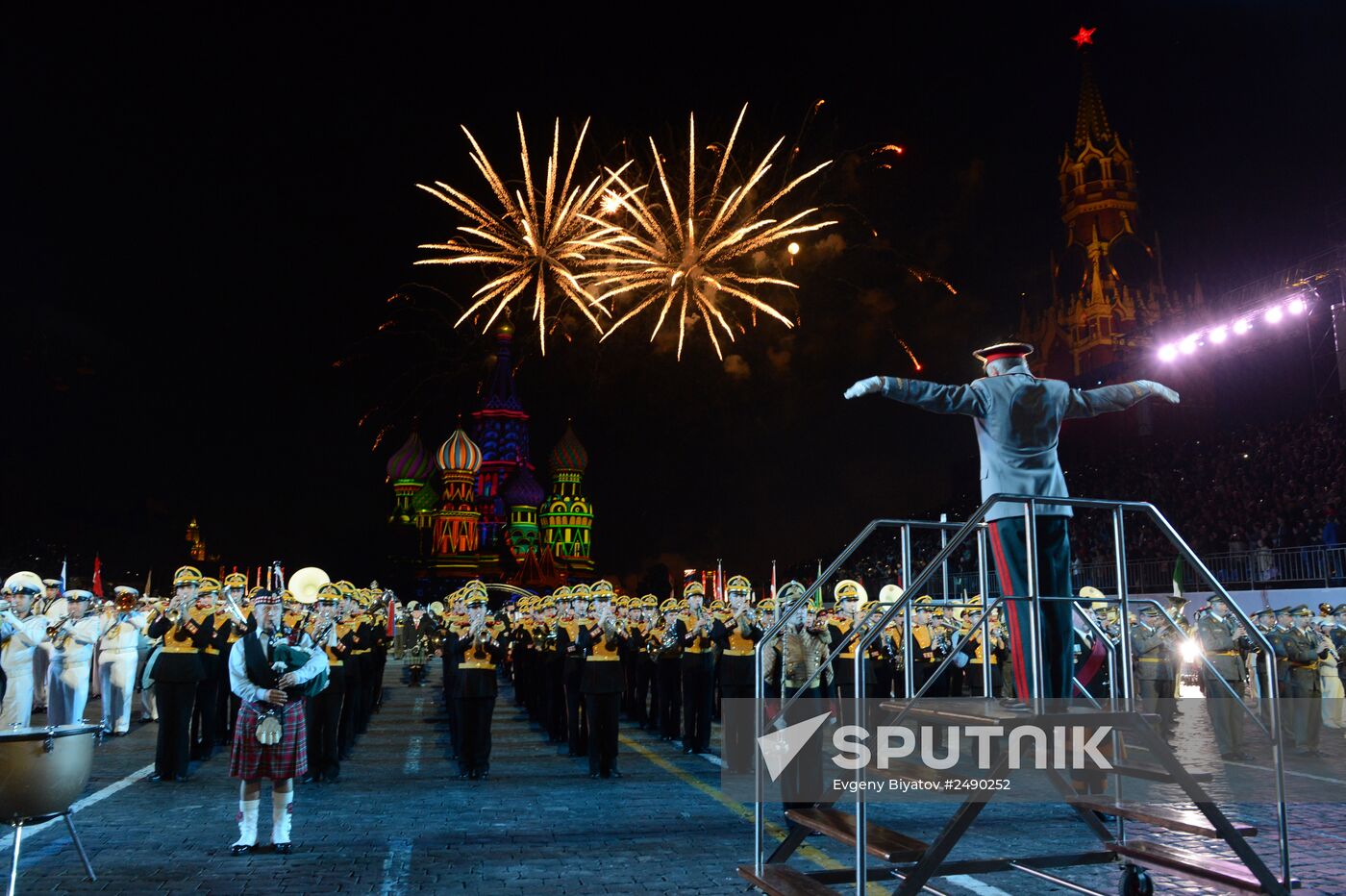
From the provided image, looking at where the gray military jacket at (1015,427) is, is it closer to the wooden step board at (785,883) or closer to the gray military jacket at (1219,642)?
the wooden step board at (785,883)

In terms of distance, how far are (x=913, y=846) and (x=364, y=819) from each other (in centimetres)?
580

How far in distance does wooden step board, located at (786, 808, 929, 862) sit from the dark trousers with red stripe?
102 cm

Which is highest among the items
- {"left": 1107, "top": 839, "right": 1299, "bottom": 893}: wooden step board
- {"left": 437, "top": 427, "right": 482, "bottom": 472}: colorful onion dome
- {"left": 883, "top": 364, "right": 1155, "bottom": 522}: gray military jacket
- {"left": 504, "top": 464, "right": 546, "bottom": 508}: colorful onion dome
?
{"left": 437, "top": 427, "right": 482, "bottom": 472}: colorful onion dome

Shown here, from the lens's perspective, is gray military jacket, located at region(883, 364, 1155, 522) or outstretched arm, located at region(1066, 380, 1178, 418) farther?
outstretched arm, located at region(1066, 380, 1178, 418)

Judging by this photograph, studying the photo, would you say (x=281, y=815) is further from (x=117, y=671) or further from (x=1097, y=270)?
(x=1097, y=270)

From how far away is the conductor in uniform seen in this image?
17.6 ft

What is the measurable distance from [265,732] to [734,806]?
434cm

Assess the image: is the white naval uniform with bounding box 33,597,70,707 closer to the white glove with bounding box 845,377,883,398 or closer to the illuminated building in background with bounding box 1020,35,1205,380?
the white glove with bounding box 845,377,883,398

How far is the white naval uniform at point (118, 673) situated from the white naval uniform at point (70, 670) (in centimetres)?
41

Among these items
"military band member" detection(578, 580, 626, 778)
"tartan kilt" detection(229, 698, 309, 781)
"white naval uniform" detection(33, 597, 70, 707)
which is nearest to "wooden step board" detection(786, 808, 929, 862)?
"tartan kilt" detection(229, 698, 309, 781)

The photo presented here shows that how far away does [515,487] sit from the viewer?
92562 millimetres

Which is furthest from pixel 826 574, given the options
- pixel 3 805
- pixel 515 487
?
pixel 515 487

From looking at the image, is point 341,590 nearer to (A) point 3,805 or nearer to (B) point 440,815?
(B) point 440,815

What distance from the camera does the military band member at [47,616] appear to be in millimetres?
16375
